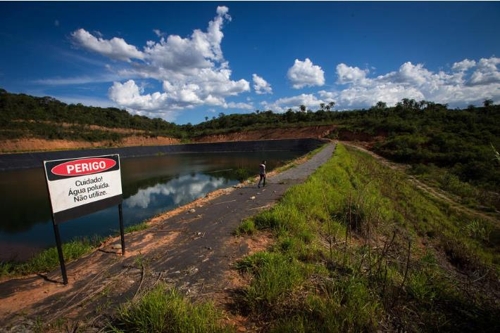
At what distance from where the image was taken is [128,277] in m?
4.40

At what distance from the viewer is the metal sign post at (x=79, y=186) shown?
427 centimetres

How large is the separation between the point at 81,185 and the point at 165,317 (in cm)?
300

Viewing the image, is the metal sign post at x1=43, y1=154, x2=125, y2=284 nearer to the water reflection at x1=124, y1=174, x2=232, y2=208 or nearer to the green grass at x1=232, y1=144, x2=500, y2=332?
the green grass at x1=232, y1=144, x2=500, y2=332

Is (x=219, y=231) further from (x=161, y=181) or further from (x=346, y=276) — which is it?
(x=161, y=181)

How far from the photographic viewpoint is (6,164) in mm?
34938

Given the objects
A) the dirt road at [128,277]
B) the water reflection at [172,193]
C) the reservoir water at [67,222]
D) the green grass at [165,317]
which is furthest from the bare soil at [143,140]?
the green grass at [165,317]

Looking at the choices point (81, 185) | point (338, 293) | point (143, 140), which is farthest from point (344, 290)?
point (143, 140)

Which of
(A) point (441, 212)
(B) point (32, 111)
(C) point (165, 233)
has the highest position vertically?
(B) point (32, 111)

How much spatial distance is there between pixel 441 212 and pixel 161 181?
2050cm

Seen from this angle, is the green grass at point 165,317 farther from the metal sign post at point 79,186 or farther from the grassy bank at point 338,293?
the metal sign post at point 79,186

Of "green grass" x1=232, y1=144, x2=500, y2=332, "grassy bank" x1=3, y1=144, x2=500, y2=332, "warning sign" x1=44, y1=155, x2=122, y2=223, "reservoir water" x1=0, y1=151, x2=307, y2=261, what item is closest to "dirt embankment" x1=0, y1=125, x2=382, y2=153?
"reservoir water" x1=0, y1=151, x2=307, y2=261

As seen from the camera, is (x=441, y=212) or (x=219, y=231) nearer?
(x=219, y=231)

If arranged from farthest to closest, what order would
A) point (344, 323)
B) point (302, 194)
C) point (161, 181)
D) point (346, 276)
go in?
point (161, 181), point (302, 194), point (346, 276), point (344, 323)

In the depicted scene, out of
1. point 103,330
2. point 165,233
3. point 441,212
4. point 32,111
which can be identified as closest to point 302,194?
point 165,233
